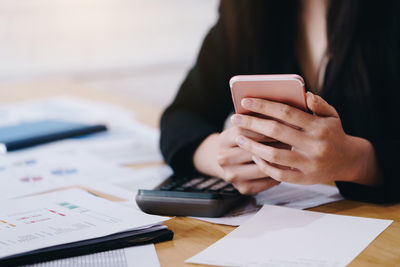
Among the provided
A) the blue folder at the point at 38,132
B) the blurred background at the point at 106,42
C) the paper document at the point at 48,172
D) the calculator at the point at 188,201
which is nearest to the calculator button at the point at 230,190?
the calculator at the point at 188,201

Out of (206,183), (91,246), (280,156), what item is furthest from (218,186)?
(91,246)

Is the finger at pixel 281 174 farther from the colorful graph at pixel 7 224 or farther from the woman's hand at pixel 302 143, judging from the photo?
the colorful graph at pixel 7 224

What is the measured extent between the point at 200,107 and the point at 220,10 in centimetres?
23

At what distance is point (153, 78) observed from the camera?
2.78 meters

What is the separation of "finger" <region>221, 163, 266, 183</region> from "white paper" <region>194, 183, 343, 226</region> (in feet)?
0.13

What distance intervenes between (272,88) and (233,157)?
0.15m

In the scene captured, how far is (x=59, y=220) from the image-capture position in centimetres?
58

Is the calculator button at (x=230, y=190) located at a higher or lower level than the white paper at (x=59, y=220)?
lower

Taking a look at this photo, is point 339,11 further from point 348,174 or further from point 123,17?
point 123,17

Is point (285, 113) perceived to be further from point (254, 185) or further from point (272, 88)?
point (254, 185)

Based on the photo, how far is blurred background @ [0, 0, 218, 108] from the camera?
242 cm

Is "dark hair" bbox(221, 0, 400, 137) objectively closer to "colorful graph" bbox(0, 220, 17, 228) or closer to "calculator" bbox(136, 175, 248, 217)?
"calculator" bbox(136, 175, 248, 217)

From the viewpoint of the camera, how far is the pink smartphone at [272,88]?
0.55 m

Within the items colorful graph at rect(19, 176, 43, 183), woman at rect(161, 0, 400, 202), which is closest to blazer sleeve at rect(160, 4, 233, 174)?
woman at rect(161, 0, 400, 202)
